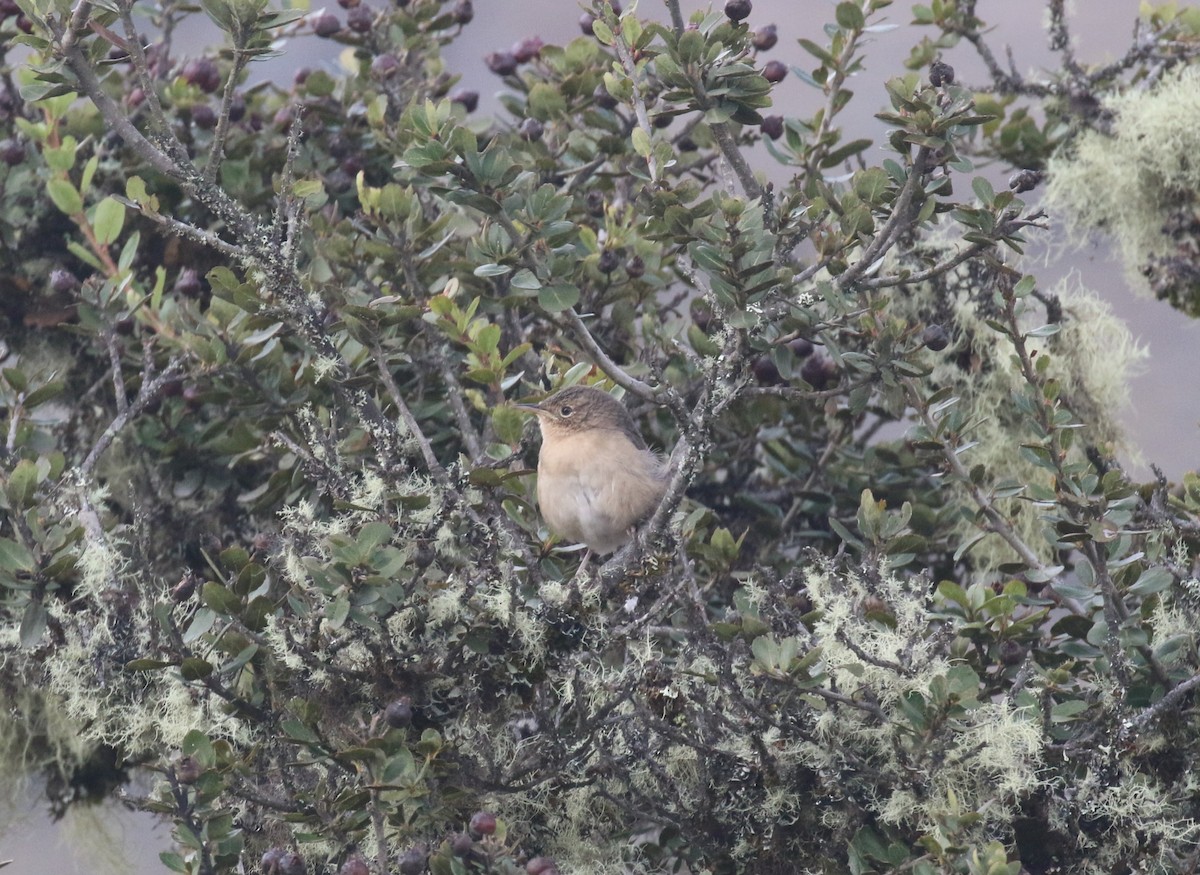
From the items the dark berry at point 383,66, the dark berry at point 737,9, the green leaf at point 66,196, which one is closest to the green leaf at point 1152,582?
the dark berry at point 737,9

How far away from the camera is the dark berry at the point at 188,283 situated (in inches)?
150

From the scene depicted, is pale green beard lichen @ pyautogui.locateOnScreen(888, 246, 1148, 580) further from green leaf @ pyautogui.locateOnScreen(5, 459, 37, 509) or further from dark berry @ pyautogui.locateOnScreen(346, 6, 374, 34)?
green leaf @ pyautogui.locateOnScreen(5, 459, 37, 509)

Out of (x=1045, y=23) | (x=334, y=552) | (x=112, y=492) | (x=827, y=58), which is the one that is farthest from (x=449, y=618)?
(x=1045, y=23)

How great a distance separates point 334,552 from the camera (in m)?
2.79

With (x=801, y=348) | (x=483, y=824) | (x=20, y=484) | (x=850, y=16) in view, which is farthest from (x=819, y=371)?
(x=20, y=484)

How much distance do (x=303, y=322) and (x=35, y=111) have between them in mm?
1677

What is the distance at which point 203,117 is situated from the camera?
13.5 ft

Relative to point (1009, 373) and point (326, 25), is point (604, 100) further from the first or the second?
point (1009, 373)

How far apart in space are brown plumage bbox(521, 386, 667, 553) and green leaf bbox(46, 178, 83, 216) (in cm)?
121

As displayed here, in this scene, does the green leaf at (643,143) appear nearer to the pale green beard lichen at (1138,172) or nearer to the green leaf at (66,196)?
the green leaf at (66,196)

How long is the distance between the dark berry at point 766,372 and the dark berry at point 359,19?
1.55m

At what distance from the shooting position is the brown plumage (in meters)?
3.70

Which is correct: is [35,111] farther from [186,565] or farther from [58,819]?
[58,819]

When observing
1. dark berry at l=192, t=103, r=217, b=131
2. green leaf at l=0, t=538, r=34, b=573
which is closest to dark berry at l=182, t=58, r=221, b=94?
dark berry at l=192, t=103, r=217, b=131
